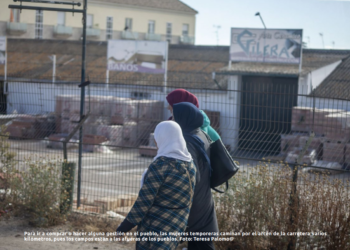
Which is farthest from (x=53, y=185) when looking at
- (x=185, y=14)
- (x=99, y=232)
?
(x=185, y=14)

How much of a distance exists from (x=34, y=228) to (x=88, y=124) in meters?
11.2

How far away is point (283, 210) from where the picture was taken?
5.03 m

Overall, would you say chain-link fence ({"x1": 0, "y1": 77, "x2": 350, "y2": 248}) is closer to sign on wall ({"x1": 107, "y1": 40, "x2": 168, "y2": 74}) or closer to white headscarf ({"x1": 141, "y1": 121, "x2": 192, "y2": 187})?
white headscarf ({"x1": 141, "y1": 121, "x2": 192, "y2": 187})

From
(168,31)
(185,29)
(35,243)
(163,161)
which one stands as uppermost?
(185,29)

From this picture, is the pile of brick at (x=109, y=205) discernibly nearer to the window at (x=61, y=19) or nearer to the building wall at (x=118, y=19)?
the building wall at (x=118, y=19)

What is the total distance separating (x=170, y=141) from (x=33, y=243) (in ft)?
9.98

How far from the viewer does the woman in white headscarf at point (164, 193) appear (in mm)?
3469

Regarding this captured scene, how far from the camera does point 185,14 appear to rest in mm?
59500

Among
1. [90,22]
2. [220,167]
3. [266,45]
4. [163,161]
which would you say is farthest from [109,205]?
[90,22]

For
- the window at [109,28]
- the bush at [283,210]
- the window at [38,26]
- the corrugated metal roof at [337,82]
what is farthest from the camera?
the window at [109,28]

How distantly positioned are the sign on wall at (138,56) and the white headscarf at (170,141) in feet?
60.1

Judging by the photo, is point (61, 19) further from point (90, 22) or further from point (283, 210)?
point (283, 210)

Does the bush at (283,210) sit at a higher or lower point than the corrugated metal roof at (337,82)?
lower

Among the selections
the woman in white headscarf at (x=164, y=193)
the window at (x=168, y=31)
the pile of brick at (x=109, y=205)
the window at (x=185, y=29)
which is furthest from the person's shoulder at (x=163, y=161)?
the window at (x=185, y=29)
